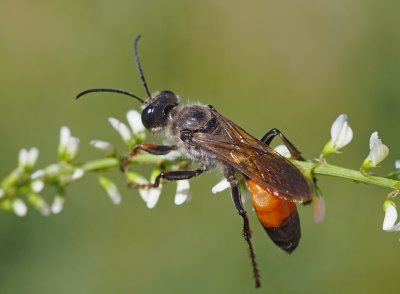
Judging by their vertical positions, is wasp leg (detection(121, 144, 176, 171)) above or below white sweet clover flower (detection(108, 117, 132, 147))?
below

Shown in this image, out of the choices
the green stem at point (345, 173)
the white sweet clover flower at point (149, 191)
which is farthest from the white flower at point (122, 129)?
the green stem at point (345, 173)

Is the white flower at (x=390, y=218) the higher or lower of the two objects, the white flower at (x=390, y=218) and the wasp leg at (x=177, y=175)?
the lower

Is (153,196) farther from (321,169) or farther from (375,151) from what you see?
(375,151)

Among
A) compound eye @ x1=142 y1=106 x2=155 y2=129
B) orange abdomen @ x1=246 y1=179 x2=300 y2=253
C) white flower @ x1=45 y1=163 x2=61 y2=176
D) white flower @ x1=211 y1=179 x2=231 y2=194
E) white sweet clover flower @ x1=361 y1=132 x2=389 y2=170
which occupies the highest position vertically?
compound eye @ x1=142 y1=106 x2=155 y2=129

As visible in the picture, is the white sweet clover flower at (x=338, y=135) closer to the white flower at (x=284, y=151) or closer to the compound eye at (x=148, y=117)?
the white flower at (x=284, y=151)

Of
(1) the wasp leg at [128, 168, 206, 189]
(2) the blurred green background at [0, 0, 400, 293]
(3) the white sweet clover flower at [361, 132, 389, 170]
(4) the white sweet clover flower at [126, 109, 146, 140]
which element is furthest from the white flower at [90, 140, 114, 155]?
(2) the blurred green background at [0, 0, 400, 293]

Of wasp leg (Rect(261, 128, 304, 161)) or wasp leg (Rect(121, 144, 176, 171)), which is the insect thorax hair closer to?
wasp leg (Rect(121, 144, 176, 171))

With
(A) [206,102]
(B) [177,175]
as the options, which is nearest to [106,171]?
(B) [177,175]
